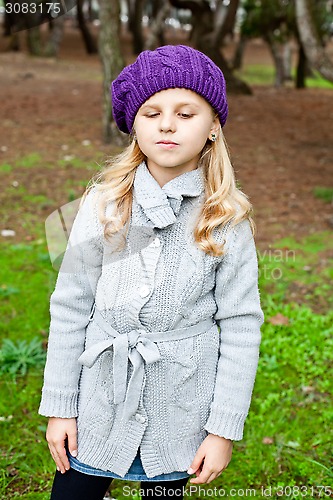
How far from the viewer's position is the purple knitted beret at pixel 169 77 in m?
1.73

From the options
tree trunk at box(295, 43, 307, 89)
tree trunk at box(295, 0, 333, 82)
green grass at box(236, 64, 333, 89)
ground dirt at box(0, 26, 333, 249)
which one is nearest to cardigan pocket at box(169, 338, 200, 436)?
ground dirt at box(0, 26, 333, 249)

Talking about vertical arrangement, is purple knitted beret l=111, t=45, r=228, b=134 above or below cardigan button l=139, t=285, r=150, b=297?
above

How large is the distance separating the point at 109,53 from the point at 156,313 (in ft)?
20.5

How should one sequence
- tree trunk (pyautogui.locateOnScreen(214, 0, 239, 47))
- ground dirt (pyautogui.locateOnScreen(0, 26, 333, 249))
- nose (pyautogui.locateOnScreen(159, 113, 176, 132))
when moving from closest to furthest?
nose (pyautogui.locateOnScreen(159, 113, 176, 132))
ground dirt (pyautogui.locateOnScreen(0, 26, 333, 249))
tree trunk (pyautogui.locateOnScreen(214, 0, 239, 47))

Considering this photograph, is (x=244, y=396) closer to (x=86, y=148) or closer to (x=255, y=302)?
(x=255, y=302)

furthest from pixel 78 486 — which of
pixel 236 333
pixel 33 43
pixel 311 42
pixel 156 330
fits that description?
pixel 33 43

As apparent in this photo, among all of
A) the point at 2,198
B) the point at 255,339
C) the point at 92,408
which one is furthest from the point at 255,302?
the point at 2,198

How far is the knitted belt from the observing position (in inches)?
69.7

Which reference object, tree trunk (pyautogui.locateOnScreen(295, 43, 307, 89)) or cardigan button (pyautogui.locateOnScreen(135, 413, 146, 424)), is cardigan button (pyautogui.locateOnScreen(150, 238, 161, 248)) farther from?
tree trunk (pyautogui.locateOnScreen(295, 43, 307, 89))

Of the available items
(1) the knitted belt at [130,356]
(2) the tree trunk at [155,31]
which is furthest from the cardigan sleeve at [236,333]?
(2) the tree trunk at [155,31]

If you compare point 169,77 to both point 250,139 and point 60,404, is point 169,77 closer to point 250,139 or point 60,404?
point 60,404

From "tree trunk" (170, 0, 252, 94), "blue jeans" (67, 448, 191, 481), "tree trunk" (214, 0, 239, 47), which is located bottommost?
"tree trunk" (170, 0, 252, 94)

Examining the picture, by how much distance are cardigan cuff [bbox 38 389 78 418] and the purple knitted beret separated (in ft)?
2.50

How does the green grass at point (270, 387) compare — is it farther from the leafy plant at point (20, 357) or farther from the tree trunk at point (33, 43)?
the tree trunk at point (33, 43)
